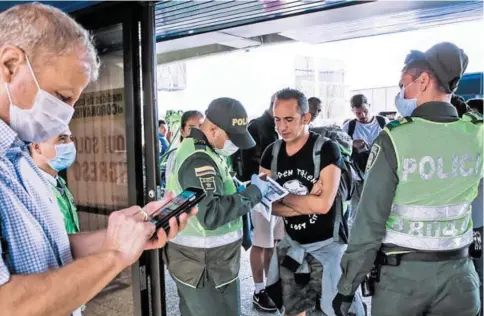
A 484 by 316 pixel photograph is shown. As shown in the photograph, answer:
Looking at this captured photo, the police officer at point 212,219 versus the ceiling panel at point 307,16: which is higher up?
the ceiling panel at point 307,16

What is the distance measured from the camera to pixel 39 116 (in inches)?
42.4

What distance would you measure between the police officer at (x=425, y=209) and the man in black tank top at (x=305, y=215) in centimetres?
55

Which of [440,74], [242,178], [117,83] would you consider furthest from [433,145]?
[242,178]

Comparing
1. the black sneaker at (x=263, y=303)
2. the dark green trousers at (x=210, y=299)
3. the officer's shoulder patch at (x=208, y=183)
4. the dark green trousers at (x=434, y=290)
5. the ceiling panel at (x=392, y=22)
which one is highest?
the ceiling panel at (x=392, y=22)

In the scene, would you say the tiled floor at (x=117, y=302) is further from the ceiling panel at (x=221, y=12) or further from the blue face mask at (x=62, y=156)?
the ceiling panel at (x=221, y=12)

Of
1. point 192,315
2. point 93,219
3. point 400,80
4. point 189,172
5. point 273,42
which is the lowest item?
point 192,315

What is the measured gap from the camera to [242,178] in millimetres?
4383

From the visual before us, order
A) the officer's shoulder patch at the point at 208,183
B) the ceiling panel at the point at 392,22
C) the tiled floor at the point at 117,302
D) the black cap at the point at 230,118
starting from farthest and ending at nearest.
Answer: the ceiling panel at the point at 392,22, the tiled floor at the point at 117,302, the black cap at the point at 230,118, the officer's shoulder patch at the point at 208,183

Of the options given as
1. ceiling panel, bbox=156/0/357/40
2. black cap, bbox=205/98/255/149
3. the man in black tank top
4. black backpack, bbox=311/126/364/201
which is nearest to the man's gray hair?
black cap, bbox=205/98/255/149

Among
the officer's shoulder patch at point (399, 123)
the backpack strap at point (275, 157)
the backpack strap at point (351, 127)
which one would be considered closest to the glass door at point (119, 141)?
the backpack strap at point (275, 157)

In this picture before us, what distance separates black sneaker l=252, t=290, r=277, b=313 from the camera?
136 inches

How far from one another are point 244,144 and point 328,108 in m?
13.1

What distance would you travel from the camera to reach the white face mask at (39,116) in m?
1.02

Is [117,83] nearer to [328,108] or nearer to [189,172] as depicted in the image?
[189,172]
